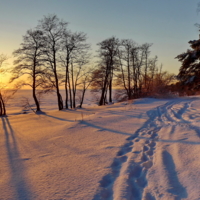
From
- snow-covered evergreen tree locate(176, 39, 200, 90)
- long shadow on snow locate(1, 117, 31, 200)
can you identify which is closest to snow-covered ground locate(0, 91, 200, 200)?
long shadow on snow locate(1, 117, 31, 200)

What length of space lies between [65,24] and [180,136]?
1443 centimetres

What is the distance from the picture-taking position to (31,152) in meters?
4.18

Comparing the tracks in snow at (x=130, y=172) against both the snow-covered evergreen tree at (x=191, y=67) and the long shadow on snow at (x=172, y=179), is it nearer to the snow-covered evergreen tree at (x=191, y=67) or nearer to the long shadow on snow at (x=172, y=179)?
the long shadow on snow at (x=172, y=179)

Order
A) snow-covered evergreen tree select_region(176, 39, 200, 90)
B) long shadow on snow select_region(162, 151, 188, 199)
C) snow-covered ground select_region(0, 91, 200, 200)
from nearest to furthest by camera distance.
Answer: long shadow on snow select_region(162, 151, 188, 199) < snow-covered ground select_region(0, 91, 200, 200) < snow-covered evergreen tree select_region(176, 39, 200, 90)

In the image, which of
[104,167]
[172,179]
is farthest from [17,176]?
[172,179]

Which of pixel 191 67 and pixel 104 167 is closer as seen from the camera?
pixel 104 167

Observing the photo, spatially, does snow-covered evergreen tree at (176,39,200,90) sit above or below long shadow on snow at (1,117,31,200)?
above

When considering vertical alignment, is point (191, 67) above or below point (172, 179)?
above

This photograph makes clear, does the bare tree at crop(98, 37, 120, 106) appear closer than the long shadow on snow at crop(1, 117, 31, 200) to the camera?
No

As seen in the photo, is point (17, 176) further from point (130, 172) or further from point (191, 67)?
point (191, 67)

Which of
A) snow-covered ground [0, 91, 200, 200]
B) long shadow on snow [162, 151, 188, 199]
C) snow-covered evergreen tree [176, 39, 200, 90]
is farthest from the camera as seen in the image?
snow-covered evergreen tree [176, 39, 200, 90]

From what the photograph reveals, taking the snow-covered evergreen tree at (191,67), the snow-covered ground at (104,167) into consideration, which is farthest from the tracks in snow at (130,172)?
the snow-covered evergreen tree at (191,67)

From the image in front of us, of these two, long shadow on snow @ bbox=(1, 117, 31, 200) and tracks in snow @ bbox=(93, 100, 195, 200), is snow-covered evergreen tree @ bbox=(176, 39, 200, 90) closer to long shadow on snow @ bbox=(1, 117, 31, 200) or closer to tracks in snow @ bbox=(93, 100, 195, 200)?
tracks in snow @ bbox=(93, 100, 195, 200)

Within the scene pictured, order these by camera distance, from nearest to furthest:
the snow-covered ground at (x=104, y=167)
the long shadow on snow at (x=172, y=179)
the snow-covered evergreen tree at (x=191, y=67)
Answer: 1. the long shadow on snow at (x=172, y=179)
2. the snow-covered ground at (x=104, y=167)
3. the snow-covered evergreen tree at (x=191, y=67)
